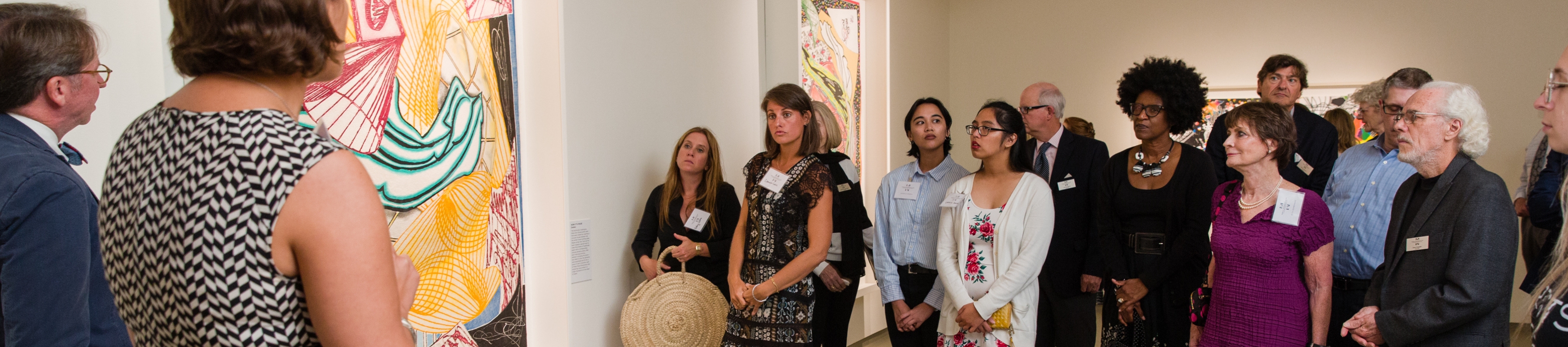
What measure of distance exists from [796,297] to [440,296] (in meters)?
1.29

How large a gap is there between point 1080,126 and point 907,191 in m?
3.02

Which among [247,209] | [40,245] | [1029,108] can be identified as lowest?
[40,245]

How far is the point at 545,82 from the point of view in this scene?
322 centimetres

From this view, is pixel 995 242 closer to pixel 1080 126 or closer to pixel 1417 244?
pixel 1417 244

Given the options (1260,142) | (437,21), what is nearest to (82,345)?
(437,21)

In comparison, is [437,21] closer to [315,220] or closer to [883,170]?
[315,220]

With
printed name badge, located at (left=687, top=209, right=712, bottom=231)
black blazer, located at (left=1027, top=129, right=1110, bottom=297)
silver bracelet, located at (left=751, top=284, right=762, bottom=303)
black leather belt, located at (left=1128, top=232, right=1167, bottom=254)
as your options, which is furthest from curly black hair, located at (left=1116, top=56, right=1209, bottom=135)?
printed name badge, located at (left=687, top=209, right=712, bottom=231)

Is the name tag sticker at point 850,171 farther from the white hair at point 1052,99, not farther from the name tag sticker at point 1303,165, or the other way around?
the name tag sticker at point 1303,165

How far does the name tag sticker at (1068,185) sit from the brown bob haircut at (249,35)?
2959 mm

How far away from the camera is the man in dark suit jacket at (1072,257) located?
3.15 metres

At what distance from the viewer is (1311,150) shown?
11.6 ft

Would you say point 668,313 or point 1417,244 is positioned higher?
point 1417,244

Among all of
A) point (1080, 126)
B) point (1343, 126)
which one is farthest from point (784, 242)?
point (1343, 126)

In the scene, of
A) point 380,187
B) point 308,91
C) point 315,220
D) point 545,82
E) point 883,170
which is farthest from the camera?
point 883,170
